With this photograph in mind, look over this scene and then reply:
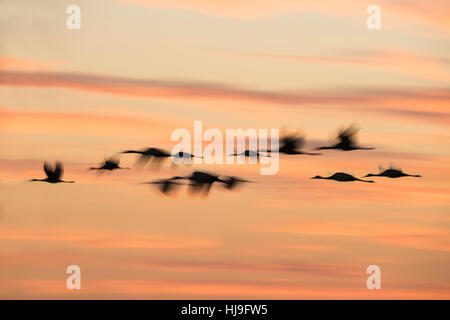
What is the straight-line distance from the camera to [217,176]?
14258 millimetres

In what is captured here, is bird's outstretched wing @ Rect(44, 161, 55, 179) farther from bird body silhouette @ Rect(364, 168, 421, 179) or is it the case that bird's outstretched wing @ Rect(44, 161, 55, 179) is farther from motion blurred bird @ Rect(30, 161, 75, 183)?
bird body silhouette @ Rect(364, 168, 421, 179)

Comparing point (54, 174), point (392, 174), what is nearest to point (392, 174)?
point (392, 174)

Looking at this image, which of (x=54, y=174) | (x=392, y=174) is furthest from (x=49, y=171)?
(x=392, y=174)

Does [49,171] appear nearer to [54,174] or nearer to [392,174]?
[54,174]

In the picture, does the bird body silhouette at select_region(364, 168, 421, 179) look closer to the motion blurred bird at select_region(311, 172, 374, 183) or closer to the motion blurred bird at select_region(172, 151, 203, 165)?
the motion blurred bird at select_region(311, 172, 374, 183)

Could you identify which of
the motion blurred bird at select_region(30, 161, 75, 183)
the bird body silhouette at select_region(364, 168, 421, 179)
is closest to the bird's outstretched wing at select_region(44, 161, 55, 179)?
the motion blurred bird at select_region(30, 161, 75, 183)

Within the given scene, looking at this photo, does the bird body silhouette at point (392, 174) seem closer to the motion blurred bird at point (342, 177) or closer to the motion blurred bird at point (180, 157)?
the motion blurred bird at point (342, 177)

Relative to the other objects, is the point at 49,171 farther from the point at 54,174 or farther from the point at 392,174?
the point at 392,174

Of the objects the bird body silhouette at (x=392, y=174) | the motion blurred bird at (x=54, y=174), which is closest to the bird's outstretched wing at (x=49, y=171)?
the motion blurred bird at (x=54, y=174)

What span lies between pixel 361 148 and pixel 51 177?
5208 mm

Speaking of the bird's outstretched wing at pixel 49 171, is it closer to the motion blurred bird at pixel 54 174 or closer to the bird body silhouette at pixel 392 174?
the motion blurred bird at pixel 54 174
